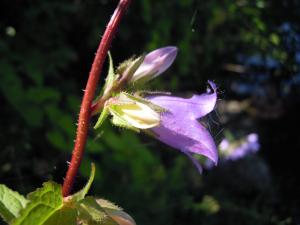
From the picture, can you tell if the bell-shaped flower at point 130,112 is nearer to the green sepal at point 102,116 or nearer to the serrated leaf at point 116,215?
the green sepal at point 102,116

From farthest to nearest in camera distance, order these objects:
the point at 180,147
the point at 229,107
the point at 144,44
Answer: the point at 229,107
the point at 144,44
the point at 180,147

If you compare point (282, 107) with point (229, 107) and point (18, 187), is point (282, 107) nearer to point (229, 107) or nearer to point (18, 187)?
point (229, 107)

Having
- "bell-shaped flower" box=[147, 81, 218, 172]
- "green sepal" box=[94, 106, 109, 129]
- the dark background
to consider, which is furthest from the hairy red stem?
the dark background

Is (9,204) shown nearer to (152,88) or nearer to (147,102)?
(147,102)

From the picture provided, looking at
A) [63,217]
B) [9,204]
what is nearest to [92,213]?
[63,217]

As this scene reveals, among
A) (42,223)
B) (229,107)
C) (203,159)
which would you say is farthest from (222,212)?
(229,107)

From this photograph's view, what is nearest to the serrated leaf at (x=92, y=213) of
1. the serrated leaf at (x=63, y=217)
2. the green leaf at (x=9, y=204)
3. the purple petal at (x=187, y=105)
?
the serrated leaf at (x=63, y=217)

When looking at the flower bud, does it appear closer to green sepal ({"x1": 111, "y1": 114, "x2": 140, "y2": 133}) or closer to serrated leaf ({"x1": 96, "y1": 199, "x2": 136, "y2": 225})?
green sepal ({"x1": 111, "y1": 114, "x2": 140, "y2": 133})

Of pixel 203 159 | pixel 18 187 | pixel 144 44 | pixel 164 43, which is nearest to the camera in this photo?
pixel 18 187
